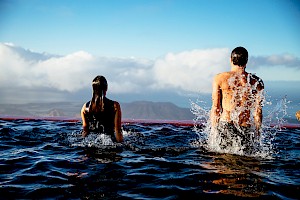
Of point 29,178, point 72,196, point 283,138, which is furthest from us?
point 283,138

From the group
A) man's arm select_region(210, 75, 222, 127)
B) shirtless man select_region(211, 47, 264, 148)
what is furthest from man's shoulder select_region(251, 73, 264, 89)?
man's arm select_region(210, 75, 222, 127)

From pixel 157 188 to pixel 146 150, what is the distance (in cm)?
232

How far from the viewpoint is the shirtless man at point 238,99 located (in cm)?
513

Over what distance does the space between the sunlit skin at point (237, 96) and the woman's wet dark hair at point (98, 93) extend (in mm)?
2196

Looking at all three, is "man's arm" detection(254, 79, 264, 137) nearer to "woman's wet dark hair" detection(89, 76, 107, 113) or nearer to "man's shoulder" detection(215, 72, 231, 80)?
"man's shoulder" detection(215, 72, 231, 80)

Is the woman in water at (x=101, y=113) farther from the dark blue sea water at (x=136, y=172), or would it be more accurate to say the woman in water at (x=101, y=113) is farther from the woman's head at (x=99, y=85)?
the dark blue sea water at (x=136, y=172)

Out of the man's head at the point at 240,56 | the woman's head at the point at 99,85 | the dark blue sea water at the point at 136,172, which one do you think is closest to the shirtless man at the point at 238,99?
the man's head at the point at 240,56

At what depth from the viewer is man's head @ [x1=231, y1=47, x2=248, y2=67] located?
516cm

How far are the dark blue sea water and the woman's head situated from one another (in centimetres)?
108

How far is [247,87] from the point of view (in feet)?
16.9

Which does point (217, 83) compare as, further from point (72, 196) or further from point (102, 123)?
point (72, 196)

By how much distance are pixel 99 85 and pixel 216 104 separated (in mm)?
2313

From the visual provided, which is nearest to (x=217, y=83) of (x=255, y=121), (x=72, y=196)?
(x=255, y=121)

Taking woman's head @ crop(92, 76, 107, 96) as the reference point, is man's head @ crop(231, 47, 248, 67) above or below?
above
